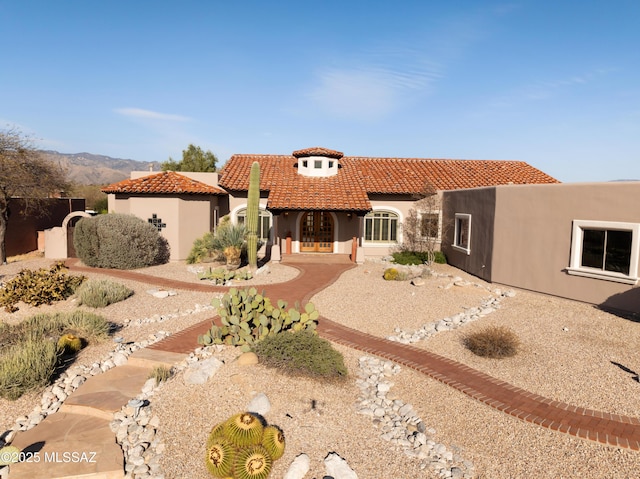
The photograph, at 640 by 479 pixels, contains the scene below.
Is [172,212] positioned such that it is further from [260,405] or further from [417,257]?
[260,405]

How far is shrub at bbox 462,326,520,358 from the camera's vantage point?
31.2ft

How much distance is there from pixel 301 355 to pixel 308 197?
15251 millimetres

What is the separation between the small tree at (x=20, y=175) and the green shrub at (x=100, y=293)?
1085 centimetres

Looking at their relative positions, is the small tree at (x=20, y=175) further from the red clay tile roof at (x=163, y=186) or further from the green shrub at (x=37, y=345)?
the green shrub at (x=37, y=345)

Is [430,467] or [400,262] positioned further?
[400,262]

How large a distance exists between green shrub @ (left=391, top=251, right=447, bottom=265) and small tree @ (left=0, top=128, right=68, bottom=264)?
63.5 feet

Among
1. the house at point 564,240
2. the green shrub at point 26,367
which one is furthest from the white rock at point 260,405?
the house at point 564,240

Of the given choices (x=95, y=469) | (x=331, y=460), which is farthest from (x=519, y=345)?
(x=95, y=469)

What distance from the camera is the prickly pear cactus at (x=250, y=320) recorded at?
8.94 m

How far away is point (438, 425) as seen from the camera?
22.0 feet

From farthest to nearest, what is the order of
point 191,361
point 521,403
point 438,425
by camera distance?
point 191,361 → point 521,403 → point 438,425

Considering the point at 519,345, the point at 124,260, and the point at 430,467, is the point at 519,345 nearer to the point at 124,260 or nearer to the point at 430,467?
the point at 430,467

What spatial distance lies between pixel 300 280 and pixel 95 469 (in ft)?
39.6

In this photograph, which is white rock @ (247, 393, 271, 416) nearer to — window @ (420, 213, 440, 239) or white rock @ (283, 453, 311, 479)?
white rock @ (283, 453, 311, 479)
